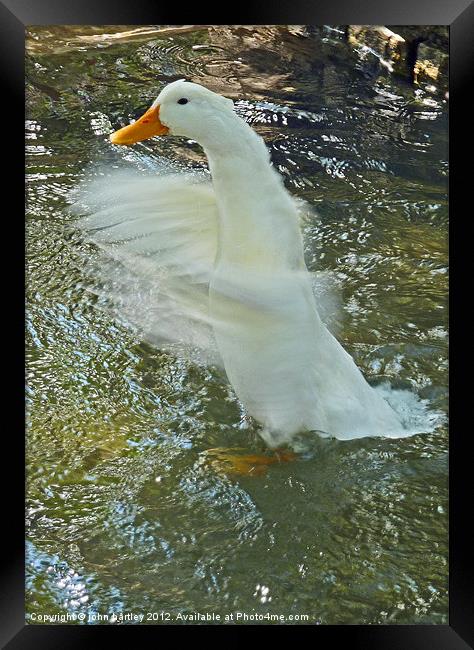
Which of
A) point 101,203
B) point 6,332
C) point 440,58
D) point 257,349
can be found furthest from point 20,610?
point 440,58

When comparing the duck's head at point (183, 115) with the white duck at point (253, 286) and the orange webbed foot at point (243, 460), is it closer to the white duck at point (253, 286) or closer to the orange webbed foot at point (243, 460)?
the white duck at point (253, 286)

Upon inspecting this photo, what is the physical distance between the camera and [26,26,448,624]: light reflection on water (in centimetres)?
177

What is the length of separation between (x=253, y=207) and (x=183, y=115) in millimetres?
208

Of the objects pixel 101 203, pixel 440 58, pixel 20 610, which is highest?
pixel 440 58

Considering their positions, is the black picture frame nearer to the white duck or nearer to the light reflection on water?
the light reflection on water

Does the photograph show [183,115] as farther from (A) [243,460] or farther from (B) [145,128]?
(A) [243,460]

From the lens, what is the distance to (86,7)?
1.75 meters

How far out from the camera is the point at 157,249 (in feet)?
6.32

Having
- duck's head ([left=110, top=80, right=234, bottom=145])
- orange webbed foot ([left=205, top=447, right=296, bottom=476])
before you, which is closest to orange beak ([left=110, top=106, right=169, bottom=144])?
duck's head ([left=110, top=80, right=234, bottom=145])

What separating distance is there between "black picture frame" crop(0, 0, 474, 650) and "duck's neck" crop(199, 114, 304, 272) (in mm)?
236

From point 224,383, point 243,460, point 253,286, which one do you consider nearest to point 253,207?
point 253,286

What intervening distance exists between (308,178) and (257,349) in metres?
0.33

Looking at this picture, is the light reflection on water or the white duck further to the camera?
the white duck

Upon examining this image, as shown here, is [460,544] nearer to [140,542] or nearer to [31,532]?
[140,542]
